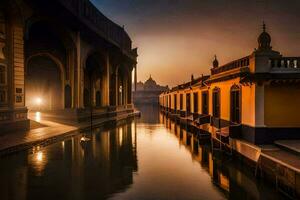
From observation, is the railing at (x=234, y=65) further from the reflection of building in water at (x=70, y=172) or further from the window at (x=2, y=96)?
the window at (x=2, y=96)

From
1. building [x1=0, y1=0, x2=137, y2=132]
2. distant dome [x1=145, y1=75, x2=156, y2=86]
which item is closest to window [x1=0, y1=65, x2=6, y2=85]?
building [x1=0, y1=0, x2=137, y2=132]

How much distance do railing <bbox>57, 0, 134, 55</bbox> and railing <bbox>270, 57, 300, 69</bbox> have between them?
17583 mm

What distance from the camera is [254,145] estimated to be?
1235 centimetres

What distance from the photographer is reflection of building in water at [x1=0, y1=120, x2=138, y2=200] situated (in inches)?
335

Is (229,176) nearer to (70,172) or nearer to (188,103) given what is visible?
(70,172)

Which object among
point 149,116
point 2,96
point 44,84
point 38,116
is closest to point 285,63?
point 2,96

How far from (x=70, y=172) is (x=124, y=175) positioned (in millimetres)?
1993

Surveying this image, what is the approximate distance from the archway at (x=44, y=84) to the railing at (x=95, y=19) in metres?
6.25

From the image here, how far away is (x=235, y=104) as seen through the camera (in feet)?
51.9

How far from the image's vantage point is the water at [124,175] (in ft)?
27.9

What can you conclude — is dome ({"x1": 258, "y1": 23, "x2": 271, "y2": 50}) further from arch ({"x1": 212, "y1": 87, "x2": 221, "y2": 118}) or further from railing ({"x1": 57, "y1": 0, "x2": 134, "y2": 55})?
railing ({"x1": 57, "y1": 0, "x2": 134, "y2": 55})

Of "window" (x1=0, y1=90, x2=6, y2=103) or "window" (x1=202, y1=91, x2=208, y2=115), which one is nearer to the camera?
"window" (x1=0, y1=90, x2=6, y2=103)

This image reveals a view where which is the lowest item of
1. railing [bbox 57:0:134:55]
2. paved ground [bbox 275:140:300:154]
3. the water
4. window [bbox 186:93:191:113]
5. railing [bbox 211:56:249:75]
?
the water

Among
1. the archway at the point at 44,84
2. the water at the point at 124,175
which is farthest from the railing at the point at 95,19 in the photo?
the water at the point at 124,175
